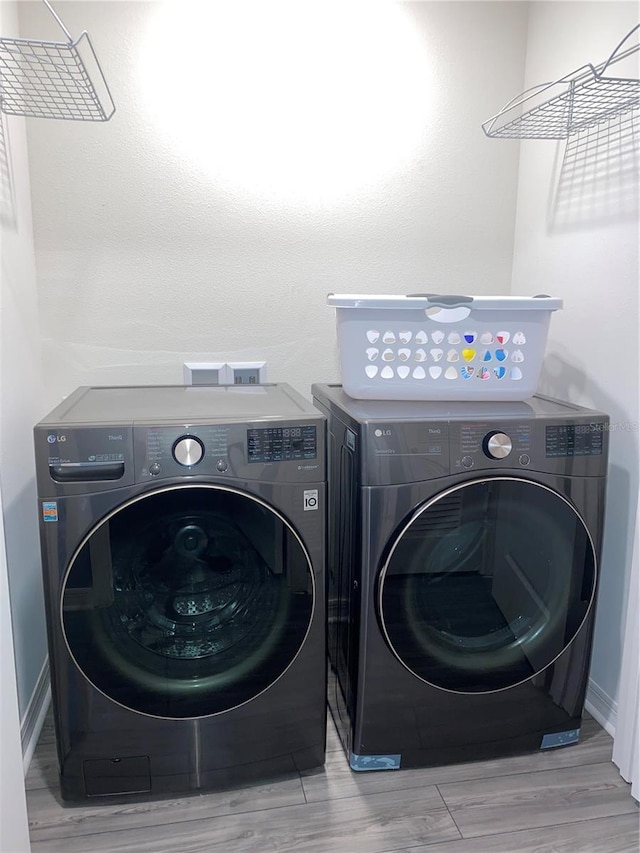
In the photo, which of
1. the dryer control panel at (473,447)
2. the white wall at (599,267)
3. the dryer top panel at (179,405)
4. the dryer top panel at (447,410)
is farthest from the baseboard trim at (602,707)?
the dryer top panel at (179,405)

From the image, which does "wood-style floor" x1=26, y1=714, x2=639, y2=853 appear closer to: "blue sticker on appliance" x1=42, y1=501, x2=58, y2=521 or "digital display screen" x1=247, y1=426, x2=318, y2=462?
"blue sticker on appliance" x1=42, y1=501, x2=58, y2=521

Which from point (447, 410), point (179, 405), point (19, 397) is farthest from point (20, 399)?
point (447, 410)

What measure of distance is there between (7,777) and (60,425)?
66 cm

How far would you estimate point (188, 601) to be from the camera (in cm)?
147

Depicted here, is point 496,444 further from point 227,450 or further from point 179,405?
point 179,405

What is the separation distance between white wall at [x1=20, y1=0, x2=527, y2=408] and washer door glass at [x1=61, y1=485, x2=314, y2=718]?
818 millimetres

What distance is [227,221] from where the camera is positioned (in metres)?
2.06

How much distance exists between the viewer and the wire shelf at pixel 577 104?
1.53 metres

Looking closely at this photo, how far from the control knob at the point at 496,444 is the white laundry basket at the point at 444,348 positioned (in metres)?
0.22

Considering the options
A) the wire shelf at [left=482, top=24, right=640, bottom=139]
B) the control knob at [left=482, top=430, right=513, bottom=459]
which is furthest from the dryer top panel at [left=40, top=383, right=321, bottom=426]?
the wire shelf at [left=482, top=24, right=640, bottom=139]

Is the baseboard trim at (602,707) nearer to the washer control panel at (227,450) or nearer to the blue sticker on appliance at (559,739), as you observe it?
the blue sticker on appliance at (559,739)

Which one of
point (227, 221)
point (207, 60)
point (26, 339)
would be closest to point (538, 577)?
point (227, 221)

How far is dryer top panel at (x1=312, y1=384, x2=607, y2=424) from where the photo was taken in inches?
60.0

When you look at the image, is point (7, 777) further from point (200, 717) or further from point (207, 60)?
point (207, 60)
